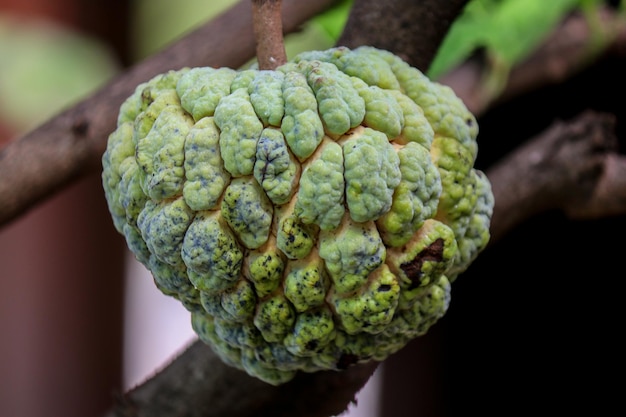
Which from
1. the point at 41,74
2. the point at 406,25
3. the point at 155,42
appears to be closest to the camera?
the point at 406,25

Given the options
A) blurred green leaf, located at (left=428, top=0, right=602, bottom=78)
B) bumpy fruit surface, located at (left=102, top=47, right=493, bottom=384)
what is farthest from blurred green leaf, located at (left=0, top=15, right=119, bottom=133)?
bumpy fruit surface, located at (left=102, top=47, right=493, bottom=384)

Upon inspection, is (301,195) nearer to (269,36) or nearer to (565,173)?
(269,36)

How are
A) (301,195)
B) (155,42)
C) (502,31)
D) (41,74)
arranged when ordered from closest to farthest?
1. (301,195)
2. (502,31)
3. (41,74)
4. (155,42)

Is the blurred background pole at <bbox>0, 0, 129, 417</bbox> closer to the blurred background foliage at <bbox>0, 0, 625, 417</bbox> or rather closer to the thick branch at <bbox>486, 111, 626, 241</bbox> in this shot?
the blurred background foliage at <bbox>0, 0, 625, 417</bbox>

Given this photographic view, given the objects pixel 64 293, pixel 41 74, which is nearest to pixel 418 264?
pixel 41 74

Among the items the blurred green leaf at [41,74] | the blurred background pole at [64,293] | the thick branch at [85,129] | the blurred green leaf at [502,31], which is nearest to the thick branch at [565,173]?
the blurred green leaf at [502,31]

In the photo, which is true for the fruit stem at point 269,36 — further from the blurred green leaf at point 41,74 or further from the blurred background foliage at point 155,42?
the blurred green leaf at point 41,74

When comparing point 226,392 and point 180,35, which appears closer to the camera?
point 226,392
